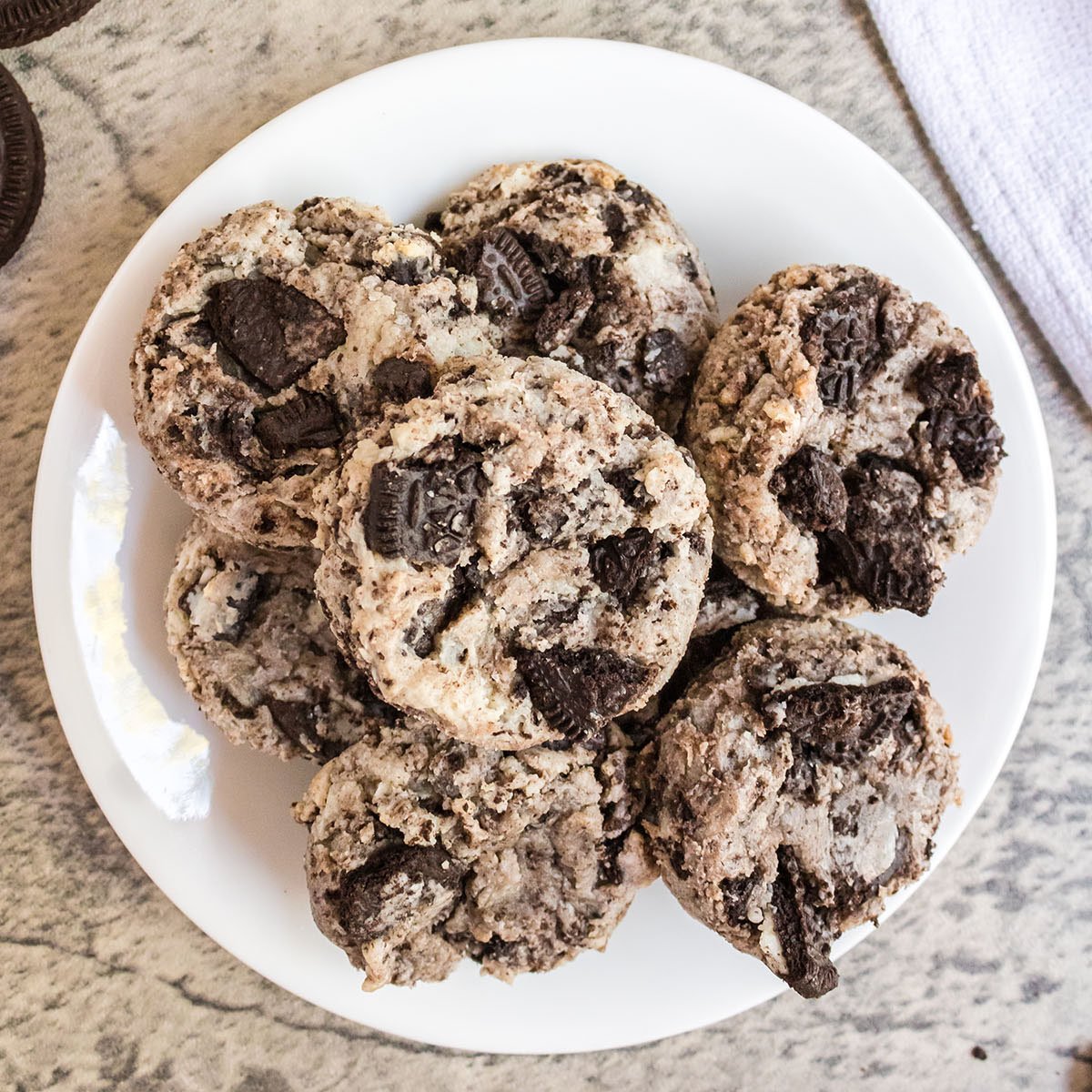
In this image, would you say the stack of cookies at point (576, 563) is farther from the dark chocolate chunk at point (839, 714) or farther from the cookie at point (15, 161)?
the cookie at point (15, 161)

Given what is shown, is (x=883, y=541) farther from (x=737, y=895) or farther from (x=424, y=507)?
(x=424, y=507)

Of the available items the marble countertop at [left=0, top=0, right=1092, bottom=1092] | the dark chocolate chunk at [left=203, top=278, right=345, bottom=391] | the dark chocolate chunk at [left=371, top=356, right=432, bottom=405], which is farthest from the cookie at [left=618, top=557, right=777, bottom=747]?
the marble countertop at [left=0, top=0, right=1092, bottom=1092]

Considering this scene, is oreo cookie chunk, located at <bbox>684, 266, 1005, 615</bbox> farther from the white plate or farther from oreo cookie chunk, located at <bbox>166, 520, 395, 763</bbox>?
oreo cookie chunk, located at <bbox>166, 520, 395, 763</bbox>

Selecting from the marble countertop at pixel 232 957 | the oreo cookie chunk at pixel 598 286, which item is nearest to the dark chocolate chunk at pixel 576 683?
the oreo cookie chunk at pixel 598 286

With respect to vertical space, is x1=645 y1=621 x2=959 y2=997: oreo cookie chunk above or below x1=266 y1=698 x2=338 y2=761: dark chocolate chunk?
below

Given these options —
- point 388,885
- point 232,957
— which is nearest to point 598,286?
point 388,885

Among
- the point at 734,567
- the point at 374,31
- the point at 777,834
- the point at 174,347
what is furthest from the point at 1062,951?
the point at 374,31
